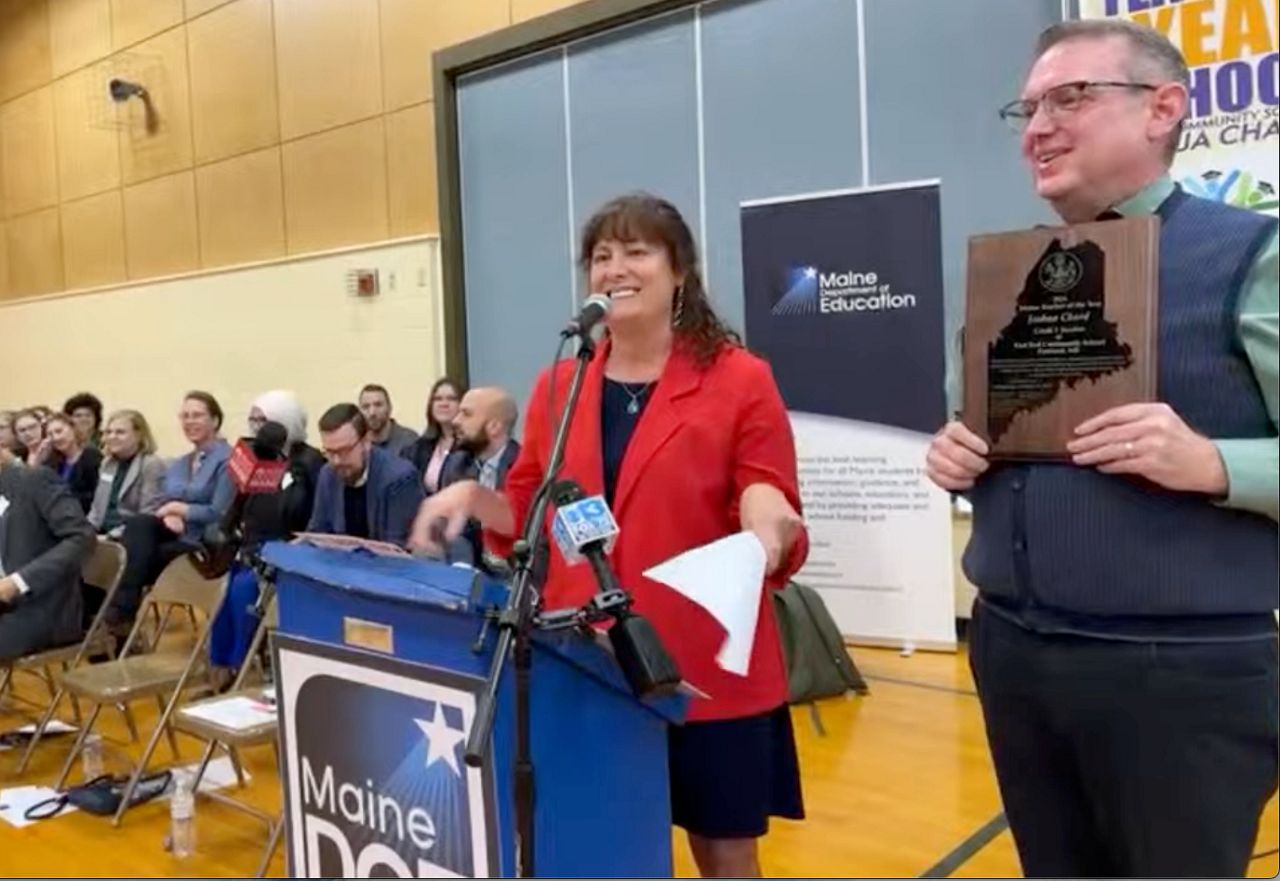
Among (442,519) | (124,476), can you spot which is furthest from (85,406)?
(442,519)

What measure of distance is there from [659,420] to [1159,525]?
0.72m

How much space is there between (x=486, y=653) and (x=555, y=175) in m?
5.49

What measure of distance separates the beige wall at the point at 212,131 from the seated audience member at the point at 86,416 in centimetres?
149

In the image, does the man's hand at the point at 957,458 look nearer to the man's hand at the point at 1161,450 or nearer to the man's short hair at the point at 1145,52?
the man's hand at the point at 1161,450

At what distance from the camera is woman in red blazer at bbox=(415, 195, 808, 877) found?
1.65m

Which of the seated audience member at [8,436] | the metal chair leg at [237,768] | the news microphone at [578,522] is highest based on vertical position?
the news microphone at [578,522]

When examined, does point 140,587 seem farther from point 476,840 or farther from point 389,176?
point 476,840

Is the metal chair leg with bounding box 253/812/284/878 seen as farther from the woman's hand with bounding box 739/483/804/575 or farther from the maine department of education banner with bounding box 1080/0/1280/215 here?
the maine department of education banner with bounding box 1080/0/1280/215

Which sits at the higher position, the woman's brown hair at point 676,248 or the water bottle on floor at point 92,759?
the woman's brown hair at point 676,248

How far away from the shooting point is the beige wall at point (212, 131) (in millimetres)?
7316

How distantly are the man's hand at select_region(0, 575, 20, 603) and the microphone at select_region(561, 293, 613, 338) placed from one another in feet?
10.1

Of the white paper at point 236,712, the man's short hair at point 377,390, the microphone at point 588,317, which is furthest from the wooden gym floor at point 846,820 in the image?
the man's short hair at point 377,390

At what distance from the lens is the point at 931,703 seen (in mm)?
4156

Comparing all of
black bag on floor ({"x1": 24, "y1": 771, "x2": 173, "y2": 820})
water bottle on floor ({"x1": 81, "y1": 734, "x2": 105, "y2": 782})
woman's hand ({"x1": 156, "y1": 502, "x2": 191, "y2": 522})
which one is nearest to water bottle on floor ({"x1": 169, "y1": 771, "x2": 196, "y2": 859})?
black bag on floor ({"x1": 24, "y1": 771, "x2": 173, "y2": 820})
